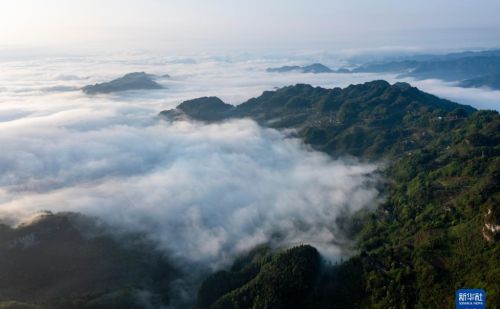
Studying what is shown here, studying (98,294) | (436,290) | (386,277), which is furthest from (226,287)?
(436,290)

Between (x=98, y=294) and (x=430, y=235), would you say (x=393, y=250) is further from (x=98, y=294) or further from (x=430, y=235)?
(x=98, y=294)

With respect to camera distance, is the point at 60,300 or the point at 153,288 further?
the point at 153,288

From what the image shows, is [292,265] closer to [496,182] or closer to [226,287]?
[226,287]

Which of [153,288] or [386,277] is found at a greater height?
[386,277]

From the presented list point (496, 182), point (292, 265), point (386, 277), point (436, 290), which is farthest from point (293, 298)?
point (496, 182)

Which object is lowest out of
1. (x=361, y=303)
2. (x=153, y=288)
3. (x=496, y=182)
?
(x=153, y=288)

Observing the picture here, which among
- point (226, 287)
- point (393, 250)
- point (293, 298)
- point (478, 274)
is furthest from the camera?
point (226, 287)

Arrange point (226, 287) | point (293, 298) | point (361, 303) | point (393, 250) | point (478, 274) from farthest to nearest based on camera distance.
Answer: point (226, 287), point (393, 250), point (293, 298), point (361, 303), point (478, 274)

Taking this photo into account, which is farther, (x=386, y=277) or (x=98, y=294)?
(x=98, y=294)

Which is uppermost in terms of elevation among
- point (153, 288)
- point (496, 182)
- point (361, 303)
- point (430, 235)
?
point (496, 182)
